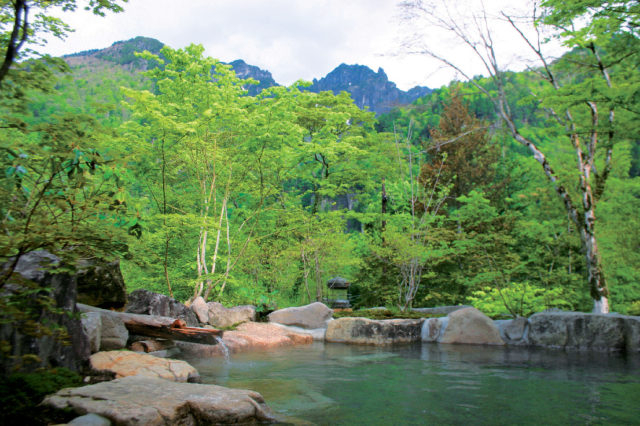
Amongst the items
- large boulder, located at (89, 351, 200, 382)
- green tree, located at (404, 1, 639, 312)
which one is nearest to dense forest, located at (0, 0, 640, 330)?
green tree, located at (404, 1, 639, 312)

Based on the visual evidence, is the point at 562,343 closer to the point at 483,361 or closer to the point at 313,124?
the point at 483,361

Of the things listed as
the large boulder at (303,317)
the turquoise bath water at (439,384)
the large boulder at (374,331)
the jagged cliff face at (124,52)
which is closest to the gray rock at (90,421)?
the turquoise bath water at (439,384)

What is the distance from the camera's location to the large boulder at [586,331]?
899 cm

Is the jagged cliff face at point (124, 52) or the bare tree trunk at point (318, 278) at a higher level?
the jagged cliff face at point (124, 52)

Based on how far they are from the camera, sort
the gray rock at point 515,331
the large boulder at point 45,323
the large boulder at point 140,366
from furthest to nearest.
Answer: the gray rock at point 515,331, the large boulder at point 140,366, the large boulder at point 45,323

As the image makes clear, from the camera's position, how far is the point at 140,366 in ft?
17.3

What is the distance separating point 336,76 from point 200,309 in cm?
12333

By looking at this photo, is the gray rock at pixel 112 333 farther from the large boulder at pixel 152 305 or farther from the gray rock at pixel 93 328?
the large boulder at pixel 152 305

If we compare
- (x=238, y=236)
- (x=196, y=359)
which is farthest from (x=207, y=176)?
(x=196, y=359)

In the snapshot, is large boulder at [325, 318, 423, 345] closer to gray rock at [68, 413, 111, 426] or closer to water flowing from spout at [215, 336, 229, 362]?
water flowing from spout at [215, 336, 229, 362]

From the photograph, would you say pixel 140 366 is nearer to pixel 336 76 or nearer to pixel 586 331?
pixel 586 331

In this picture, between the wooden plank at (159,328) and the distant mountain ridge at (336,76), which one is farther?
the distant mountain ridge at (336,76)

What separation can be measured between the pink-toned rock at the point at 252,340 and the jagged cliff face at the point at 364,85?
95918 millimetres

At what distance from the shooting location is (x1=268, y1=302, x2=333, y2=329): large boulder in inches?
461
